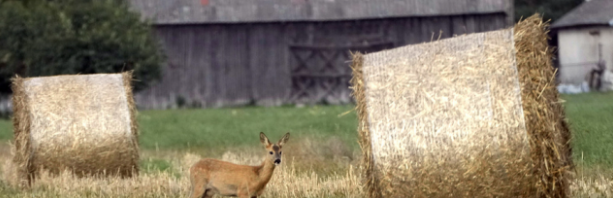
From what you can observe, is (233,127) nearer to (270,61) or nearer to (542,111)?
(270,61)

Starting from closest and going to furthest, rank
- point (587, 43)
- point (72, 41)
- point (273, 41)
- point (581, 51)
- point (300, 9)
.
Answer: point (72, 41) → point (300, 9) → point (273, 41) → point (587, 43) → point (581, 51)

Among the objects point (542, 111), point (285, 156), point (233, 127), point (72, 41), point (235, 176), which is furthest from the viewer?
point (72, 41)

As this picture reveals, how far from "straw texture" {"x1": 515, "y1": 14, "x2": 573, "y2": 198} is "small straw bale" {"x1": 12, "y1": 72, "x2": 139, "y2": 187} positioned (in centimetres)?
549

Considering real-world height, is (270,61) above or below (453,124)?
above

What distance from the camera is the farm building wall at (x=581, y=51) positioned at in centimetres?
3114

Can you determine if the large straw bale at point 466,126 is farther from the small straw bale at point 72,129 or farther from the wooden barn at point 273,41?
the wooden barn at point 273,41

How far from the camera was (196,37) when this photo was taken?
98.6 ft

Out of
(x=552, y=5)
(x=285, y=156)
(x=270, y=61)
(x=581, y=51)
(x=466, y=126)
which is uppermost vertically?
(x=552, y=5)

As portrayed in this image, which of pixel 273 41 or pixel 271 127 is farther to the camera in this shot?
pixel 273 41

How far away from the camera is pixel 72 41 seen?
938 inches

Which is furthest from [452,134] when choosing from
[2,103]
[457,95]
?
[2,103]

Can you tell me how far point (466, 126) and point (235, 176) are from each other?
83.7 inches

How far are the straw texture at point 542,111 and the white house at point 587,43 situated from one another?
23263mm

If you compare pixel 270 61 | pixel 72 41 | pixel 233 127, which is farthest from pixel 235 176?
pixel 270 61
